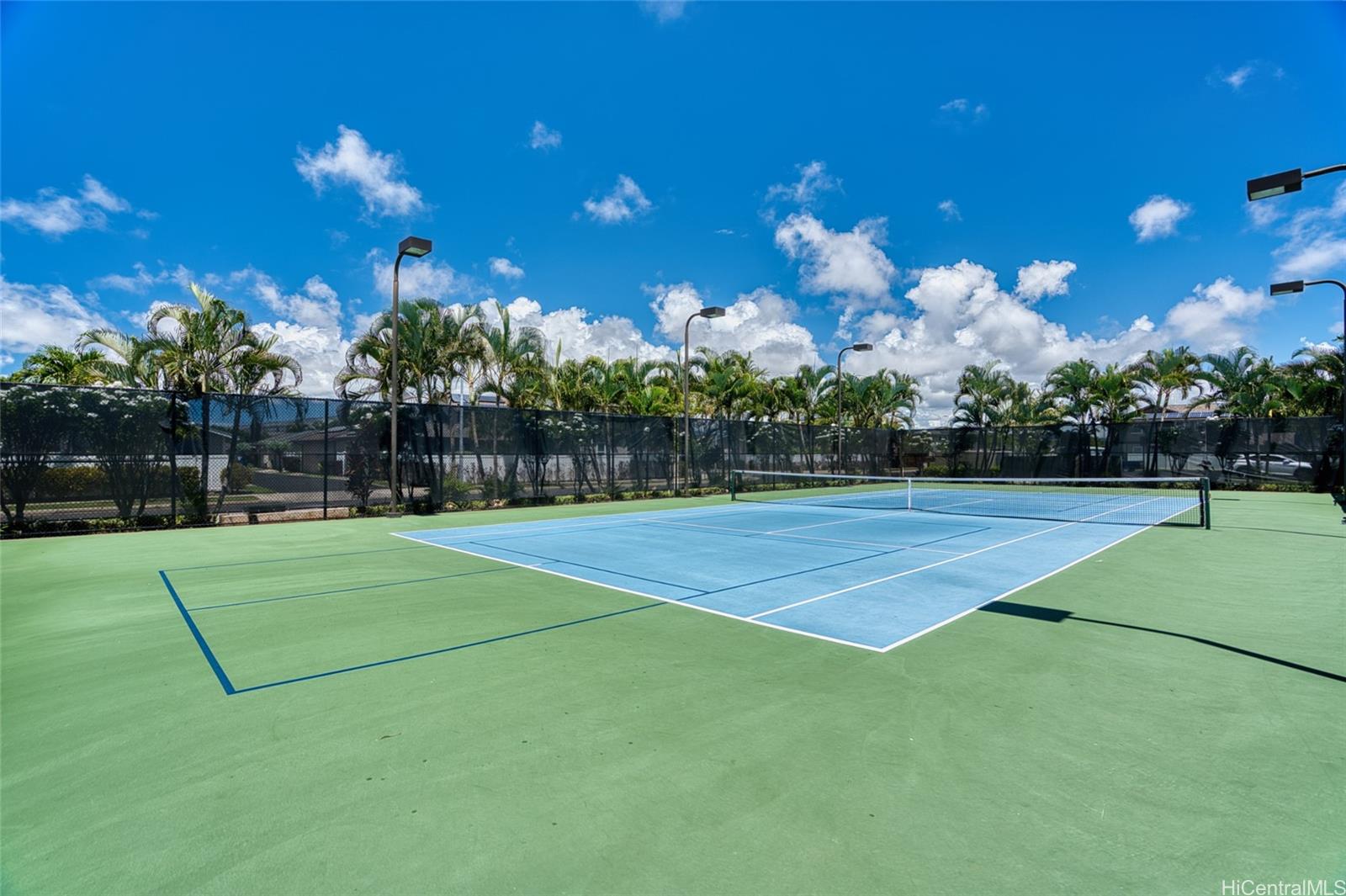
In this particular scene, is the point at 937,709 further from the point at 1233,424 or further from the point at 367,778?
the point at 1233,424

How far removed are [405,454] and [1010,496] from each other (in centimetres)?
2068

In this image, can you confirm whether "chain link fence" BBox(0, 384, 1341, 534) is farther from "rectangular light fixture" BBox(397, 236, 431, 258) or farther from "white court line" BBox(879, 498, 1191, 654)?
"white court line" BBox(879, 498, 1191, 654)

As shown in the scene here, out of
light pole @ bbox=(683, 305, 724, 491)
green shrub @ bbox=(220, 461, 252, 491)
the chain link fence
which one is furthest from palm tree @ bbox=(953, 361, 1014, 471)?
green shrub @ bbox=(220, 461, 252, 491)

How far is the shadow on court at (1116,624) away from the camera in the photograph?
4.80 meters

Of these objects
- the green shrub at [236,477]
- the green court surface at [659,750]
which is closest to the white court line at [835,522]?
the green court surface at [659,750]

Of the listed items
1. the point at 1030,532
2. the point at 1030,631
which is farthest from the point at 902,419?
the point at 1030,631

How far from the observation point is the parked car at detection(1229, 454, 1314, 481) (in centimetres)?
2559

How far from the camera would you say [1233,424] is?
1056 inches

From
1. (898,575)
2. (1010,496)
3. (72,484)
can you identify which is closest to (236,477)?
(72,484)

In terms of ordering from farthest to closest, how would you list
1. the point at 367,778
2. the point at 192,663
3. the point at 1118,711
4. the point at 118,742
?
the point at 192,663
the point at 1118,711
the point at 118,742
the point at 367,778

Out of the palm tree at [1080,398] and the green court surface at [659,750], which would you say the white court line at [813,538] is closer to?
the green court surface at [659,750]

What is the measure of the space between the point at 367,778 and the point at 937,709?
3.29m

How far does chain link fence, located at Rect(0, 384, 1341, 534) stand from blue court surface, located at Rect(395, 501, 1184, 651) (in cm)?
466

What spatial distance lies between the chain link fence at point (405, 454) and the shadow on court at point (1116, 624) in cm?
1547
